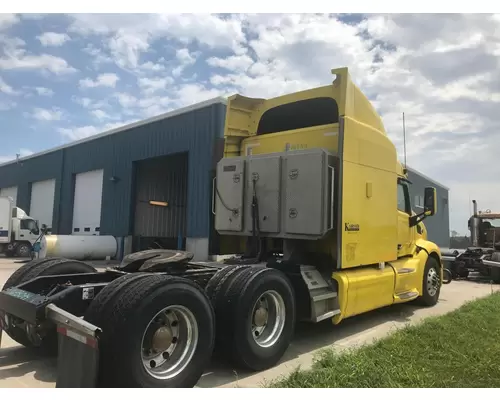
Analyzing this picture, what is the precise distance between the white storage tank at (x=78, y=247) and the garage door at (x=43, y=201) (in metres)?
9.03

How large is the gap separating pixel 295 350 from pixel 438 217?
32034 millimetres

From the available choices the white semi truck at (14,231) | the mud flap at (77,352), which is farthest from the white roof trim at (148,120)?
the mud flap at (77,352)

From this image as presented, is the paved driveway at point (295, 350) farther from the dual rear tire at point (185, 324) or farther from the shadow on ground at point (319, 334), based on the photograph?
the dual rear tire at point (185, 324)

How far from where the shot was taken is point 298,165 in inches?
236

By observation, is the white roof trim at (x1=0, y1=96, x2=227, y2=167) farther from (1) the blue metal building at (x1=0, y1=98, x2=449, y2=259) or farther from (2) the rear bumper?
(2) the rear bumper

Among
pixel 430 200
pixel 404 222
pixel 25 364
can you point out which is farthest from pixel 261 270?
pixel 430 200

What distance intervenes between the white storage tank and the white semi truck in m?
6.05

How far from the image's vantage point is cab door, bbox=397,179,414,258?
779 centimetres

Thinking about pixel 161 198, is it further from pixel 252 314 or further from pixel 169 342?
pixel 169 342

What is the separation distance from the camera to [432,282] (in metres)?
8.80

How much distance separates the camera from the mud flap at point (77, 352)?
128 inches

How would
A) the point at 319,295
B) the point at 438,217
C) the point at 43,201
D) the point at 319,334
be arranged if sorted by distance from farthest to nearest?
the point at 438,217
the point at 43,201
the point at 319,334
the point at 319,295

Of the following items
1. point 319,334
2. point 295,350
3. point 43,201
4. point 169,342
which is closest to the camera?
point 169,342

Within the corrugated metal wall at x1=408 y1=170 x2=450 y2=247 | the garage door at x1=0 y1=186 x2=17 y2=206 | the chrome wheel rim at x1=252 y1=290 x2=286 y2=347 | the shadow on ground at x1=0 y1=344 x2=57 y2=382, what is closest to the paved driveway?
the shadow on ground at x1=0 y1=344 x2=57 y2=382
